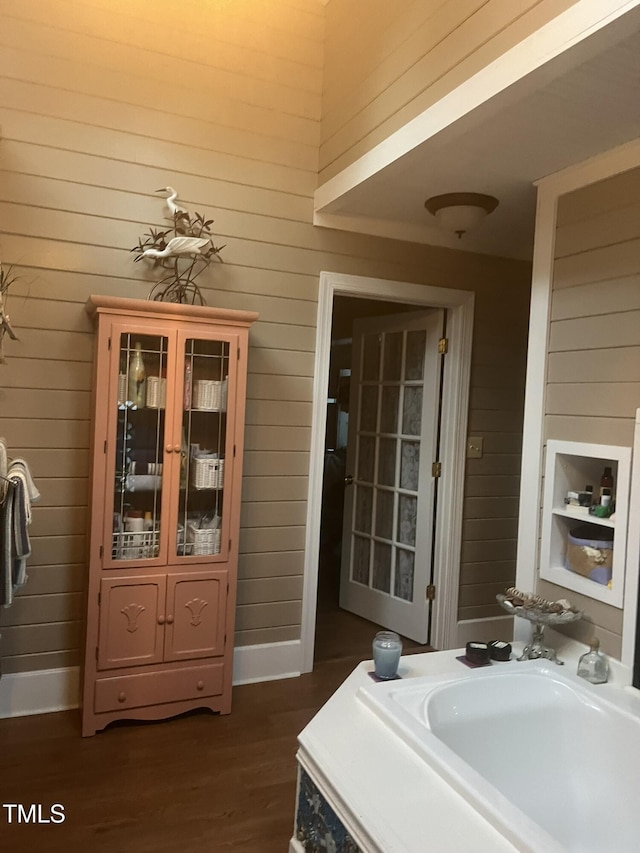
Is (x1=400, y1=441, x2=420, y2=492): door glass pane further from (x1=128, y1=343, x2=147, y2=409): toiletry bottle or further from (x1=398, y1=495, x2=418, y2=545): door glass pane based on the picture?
(x1=128, y1=343, x2=147, y2=409): toiletry bottle

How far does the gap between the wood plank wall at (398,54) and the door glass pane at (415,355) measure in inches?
43.5

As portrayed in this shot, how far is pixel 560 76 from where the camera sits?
6.18 ft

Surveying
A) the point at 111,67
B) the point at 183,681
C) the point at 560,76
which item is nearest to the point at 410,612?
the point at 183,681

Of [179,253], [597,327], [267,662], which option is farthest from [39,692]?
[597,327]

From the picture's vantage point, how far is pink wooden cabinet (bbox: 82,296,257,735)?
2.74 metres

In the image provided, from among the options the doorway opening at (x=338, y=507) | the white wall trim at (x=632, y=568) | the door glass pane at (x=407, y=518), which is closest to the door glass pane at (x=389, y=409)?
the doorway opening at (x=338, y=507)

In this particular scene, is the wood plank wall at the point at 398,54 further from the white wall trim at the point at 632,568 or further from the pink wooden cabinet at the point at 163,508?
the white wall trim at the point at 632,568

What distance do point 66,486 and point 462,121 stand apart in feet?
7.05

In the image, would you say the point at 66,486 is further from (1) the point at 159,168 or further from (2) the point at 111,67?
(2) the point at 111,67

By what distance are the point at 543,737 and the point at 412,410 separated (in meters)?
2.15

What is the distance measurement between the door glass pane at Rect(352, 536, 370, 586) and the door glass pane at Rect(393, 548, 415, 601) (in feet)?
0.93

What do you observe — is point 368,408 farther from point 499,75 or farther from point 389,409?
point 499,75

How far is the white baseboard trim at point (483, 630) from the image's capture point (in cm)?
382

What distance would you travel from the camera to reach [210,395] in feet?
9.63
